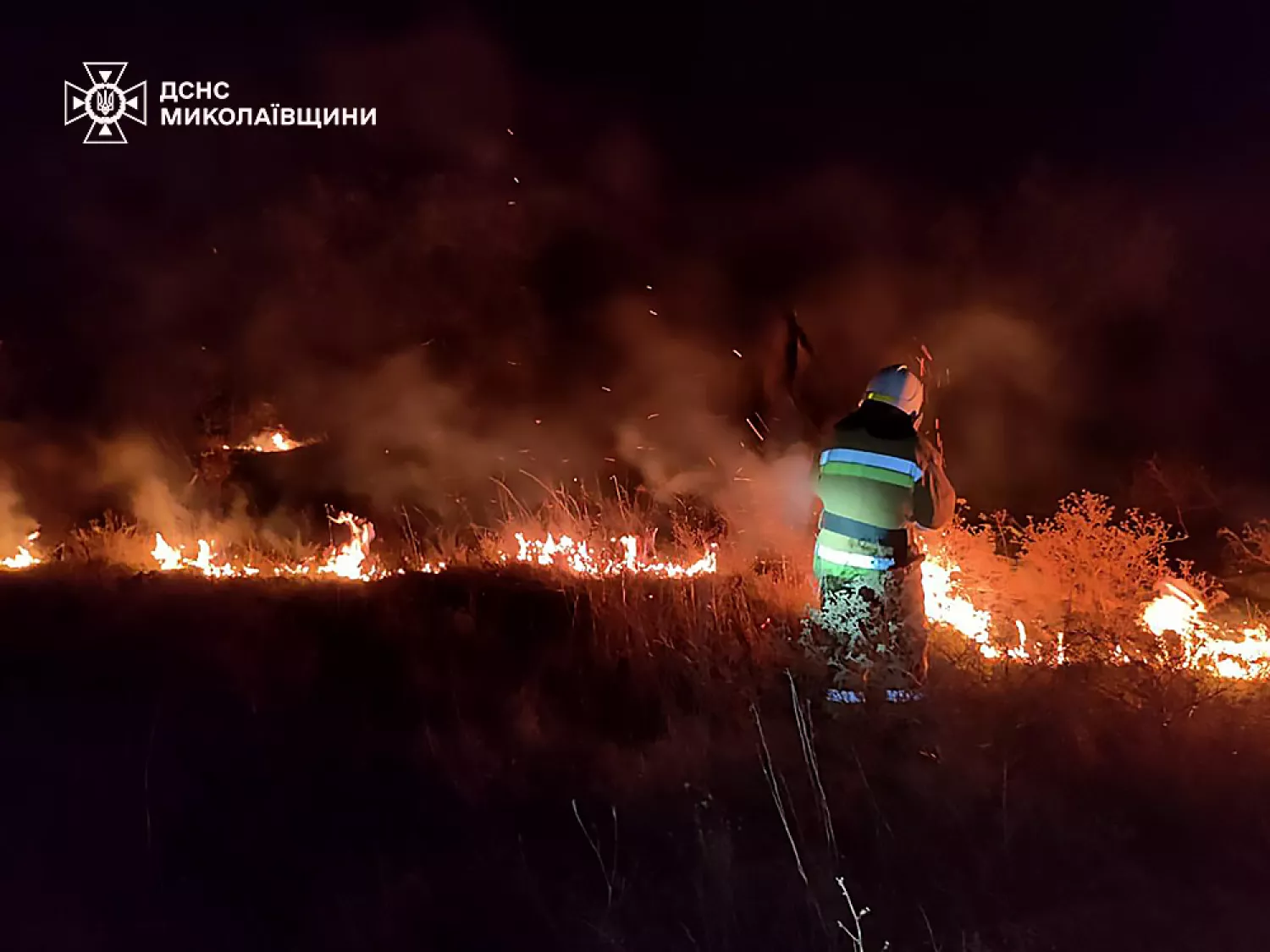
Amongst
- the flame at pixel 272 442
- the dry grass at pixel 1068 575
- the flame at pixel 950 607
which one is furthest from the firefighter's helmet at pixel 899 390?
the flame at pixel 272 442

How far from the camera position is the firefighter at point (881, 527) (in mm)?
4926

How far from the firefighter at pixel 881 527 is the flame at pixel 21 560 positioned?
7.46 m

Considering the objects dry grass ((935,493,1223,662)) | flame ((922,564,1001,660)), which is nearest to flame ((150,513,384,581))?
flame ((922,564,1001,660))

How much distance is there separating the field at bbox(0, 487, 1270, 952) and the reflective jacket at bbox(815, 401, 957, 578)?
732 mm

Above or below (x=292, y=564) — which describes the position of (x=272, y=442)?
above

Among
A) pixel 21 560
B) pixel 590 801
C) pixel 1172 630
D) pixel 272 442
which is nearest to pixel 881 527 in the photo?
pixel 590 801

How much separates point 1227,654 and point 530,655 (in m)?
3.95

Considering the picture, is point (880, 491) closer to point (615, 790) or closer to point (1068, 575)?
point (615, 790)

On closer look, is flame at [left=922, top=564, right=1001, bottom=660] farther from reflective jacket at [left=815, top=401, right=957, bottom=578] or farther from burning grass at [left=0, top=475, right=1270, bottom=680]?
reflective jacket at [left=815, top=401, right=957, bottom=578]

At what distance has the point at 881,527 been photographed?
4949mm

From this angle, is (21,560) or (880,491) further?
(21,560)

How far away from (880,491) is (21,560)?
8.39 metres

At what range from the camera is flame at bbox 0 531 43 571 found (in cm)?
912

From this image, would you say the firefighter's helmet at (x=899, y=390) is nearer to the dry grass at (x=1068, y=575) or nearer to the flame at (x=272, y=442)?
the dry grass at (x=1068, y=575)
